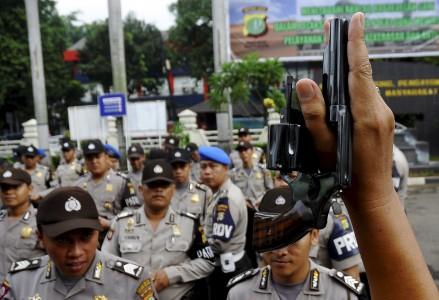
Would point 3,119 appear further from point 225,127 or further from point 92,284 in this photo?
point 92,284

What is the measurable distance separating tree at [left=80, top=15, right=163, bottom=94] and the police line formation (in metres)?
33.4

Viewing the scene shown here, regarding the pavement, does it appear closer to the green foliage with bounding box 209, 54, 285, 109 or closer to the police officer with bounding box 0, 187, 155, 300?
the green foliage with bounding box 209, 54, 285, 109

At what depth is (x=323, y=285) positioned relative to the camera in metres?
2.04

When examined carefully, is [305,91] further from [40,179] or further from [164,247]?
[40,179]

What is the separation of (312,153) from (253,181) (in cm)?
595

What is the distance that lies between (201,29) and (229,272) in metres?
29.1

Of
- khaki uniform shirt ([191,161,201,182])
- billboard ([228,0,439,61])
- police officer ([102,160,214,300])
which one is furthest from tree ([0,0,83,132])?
police officer ([102,160,214,300])

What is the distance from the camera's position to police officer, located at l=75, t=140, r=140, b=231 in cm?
500

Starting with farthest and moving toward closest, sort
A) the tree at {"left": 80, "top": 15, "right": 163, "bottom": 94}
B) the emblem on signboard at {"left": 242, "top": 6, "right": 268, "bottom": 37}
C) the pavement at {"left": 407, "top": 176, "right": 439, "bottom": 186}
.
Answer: the tree at {"left": 80, "top": 15, "right": 163, "bottom": 94}, the emblem on signboard at {"left": 242, "top": 6, "right": 268, "bottom": 37}, the pavement at {"left": 407, "top": 176, "right": 439, "bottom": 186}

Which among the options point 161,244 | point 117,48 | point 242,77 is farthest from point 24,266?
point 242,77

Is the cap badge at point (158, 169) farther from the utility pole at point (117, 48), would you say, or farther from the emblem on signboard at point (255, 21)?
the emblem on signboard at point (255, 21)

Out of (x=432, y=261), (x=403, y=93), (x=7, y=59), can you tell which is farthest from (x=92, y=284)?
(x=7, y=59)

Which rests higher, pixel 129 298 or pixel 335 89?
pixel 335 89

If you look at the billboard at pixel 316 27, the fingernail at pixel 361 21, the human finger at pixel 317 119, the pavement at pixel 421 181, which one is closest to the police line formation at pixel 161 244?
the human finger at pixel 317 119
